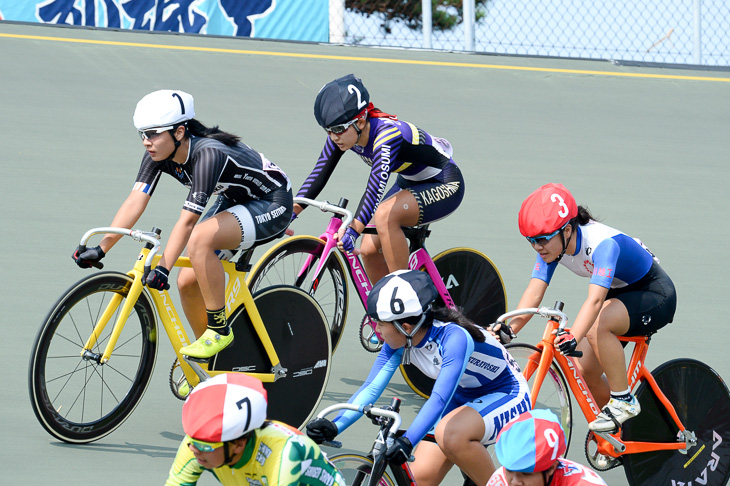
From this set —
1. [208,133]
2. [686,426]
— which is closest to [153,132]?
[208,133]

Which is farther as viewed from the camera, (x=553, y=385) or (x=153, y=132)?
(x=553, y=385)

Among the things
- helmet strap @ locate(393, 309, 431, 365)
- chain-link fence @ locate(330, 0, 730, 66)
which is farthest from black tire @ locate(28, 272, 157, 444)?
chain-link fence @ locate(330, 0, 730, 66)

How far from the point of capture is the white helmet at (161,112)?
15.3ft

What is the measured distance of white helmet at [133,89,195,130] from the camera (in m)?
4.67

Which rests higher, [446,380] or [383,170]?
[383,170]

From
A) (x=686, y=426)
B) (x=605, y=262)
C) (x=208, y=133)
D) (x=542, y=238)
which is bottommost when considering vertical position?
(x=686, y=426)

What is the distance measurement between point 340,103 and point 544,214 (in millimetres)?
1328

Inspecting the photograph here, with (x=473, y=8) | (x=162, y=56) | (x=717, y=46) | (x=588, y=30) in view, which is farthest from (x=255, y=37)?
(x=717, y=46)

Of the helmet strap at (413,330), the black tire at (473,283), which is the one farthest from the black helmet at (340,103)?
the helmet strap at (413,330)

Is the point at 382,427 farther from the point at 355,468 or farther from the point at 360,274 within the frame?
the point at 360,274

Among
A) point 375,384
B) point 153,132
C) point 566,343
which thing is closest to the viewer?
point 375,384

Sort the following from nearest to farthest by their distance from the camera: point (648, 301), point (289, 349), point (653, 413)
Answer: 1. point (648, 301)
2. point (653, 413)
3. point (289, 349)

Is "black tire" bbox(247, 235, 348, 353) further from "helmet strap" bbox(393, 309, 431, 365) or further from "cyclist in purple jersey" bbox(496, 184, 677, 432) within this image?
"helmet strap" bbox(393, 309, 431, 365)

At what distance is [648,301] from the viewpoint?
4840 millimetres
